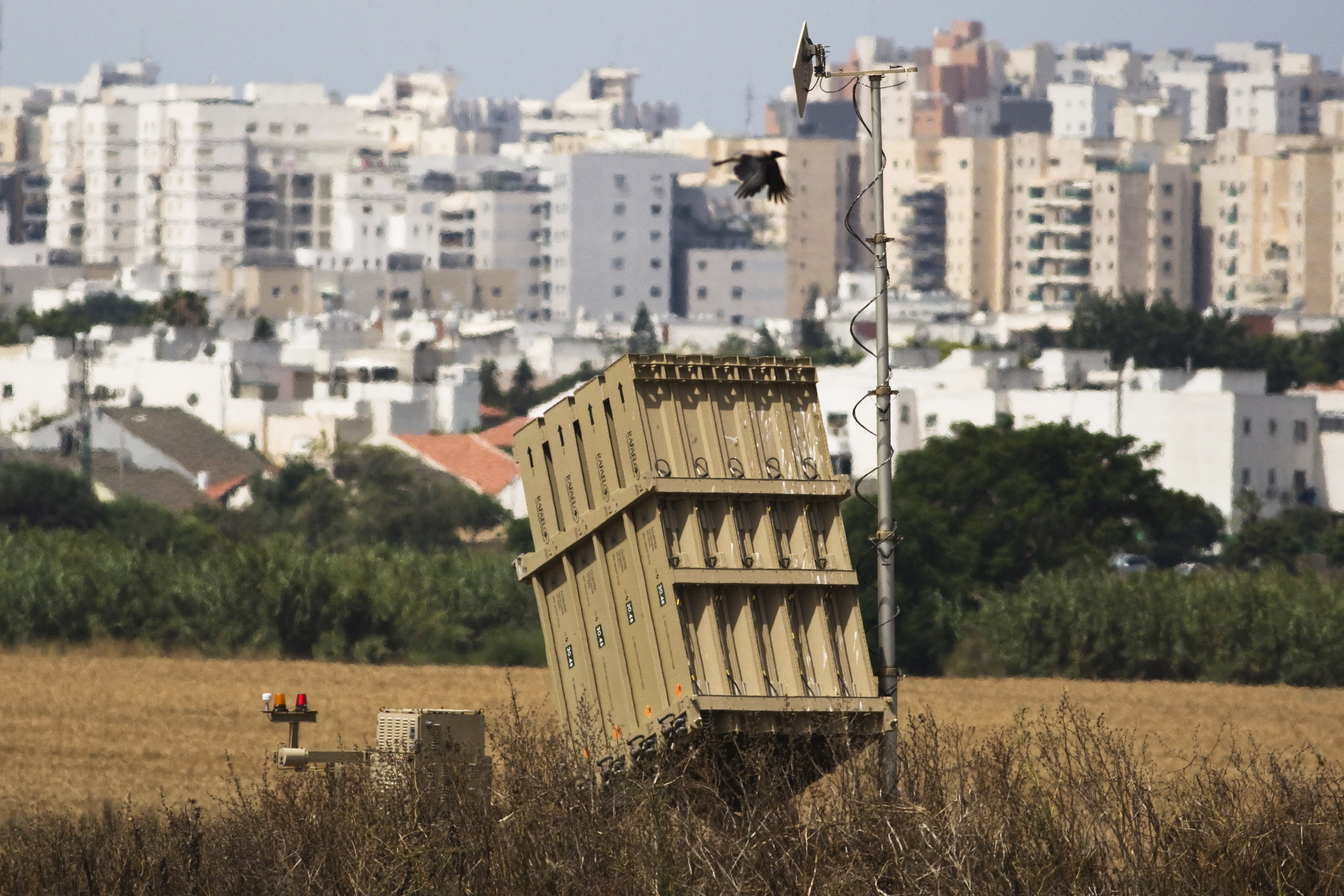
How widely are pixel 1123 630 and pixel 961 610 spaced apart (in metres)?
4.31

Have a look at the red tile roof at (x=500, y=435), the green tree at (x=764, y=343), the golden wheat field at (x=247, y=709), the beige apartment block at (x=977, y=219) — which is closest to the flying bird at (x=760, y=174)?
the golden wheat field at (x=247, y=709)

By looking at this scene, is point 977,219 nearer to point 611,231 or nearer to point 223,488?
point 611,231

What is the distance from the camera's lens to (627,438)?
13.8 meters

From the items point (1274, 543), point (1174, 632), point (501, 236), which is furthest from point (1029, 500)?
point (501, 236)

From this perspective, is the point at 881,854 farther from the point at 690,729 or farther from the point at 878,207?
the point at 878,207

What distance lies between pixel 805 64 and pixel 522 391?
100 meters

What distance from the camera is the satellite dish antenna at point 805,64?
1377 centimetres

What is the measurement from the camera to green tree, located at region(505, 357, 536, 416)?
110250 millimetres

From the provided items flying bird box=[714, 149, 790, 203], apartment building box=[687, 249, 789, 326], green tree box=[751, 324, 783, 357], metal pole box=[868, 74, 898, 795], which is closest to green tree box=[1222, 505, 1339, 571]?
green tree box=[751, 324, 783, 357]

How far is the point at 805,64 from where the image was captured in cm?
1386

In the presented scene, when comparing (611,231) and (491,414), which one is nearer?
(491,414)

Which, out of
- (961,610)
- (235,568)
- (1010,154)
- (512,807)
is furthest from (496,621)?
(1010,154)

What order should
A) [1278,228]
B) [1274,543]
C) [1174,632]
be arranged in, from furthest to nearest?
[1278,228]
[1274,543]
[1174,632]

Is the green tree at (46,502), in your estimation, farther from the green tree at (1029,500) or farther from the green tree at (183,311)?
the green tree at (183,311)
